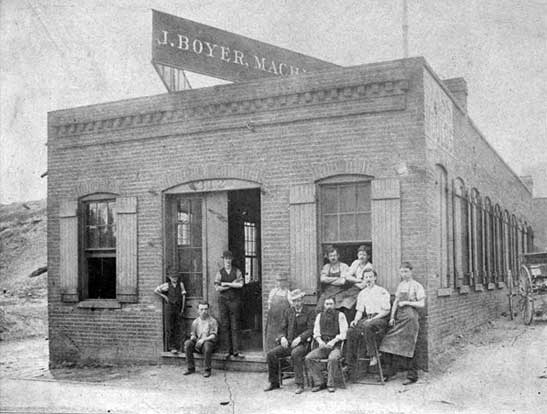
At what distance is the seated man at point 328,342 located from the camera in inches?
356

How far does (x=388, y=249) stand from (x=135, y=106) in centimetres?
564

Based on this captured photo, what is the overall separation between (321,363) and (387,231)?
2.31m

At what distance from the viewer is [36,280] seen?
28656mm

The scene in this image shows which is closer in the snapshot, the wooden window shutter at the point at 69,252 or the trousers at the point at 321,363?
the trousers at the point at 321,363

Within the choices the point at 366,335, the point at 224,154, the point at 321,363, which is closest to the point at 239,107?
the point at 224,154

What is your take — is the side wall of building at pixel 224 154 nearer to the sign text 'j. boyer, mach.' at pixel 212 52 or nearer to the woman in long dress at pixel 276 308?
the woman in long dress at pixel 276 308

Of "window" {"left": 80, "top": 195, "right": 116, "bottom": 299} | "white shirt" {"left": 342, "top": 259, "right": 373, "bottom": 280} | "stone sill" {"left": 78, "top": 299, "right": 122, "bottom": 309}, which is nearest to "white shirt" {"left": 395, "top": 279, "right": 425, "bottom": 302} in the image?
"white shirt" {"left": 342, "top": 259, "right": 373, "bottom": 280}

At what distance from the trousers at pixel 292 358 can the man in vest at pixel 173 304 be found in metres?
2.82

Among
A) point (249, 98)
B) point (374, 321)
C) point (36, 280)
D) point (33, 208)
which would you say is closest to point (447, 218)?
point (374, 321)

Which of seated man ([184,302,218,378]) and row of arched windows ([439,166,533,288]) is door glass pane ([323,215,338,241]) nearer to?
row of arched windows ([439,166,533,288])

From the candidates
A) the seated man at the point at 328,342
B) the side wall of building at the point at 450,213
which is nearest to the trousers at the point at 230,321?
the seated man at the point at 328,342

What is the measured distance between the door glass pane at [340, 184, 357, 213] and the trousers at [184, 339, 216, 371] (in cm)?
319

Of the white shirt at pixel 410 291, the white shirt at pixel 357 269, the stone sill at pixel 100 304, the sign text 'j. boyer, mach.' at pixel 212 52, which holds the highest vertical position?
the sign text 'j. boyer, mach.' at pixel 212 52

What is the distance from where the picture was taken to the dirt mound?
18.5 metres
